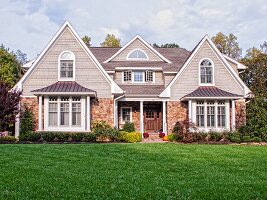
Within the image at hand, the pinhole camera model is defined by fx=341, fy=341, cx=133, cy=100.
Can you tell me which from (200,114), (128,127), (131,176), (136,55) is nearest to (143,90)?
(128,127)

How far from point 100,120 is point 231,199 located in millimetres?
17814

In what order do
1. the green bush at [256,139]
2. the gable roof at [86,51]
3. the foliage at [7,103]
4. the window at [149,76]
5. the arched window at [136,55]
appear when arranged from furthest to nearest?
the arched window at [136,55], the window at [149,76], the gable roof at [86,51], the green bush at [256,139], the foliage at [7,103]

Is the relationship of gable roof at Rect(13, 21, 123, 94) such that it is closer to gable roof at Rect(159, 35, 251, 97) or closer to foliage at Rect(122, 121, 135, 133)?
foliage at Rect(122, 121, 135, 133)

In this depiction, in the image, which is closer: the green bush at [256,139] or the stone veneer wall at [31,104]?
the green bush at [256,139]

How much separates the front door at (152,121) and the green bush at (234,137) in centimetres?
685

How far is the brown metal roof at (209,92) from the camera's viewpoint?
2303 cm

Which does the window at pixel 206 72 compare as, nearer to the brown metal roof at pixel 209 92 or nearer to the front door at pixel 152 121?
the brown metal roof at pixel 209 92

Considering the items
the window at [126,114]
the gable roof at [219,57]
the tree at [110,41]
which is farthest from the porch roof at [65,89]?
the tree at [110,41]

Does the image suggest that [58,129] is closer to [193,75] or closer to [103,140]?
[103,140]

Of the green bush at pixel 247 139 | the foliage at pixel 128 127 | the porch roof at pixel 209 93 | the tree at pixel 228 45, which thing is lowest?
the green bush at pixel 247 139

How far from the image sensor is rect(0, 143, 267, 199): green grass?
625cm

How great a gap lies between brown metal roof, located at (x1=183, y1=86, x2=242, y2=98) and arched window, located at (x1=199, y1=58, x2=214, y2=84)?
562 mm

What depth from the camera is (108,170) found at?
349 inches

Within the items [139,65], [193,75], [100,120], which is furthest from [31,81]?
[193,75]
